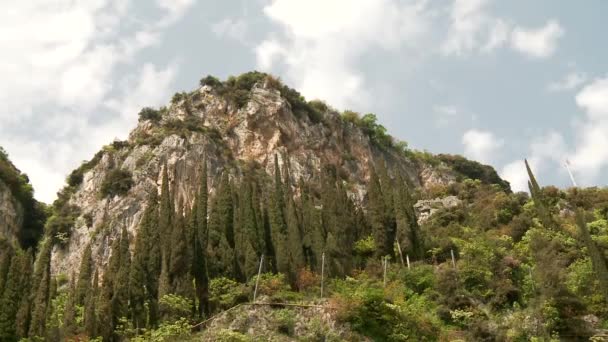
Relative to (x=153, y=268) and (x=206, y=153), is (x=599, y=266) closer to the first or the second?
(x=153, y=268)

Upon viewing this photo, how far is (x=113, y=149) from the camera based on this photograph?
205 ft

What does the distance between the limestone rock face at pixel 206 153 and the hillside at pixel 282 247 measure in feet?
0.55

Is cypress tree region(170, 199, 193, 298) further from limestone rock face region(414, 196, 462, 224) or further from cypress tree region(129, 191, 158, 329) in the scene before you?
limestone rock face region(414, 196, 462, 224)

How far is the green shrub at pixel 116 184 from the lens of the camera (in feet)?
184

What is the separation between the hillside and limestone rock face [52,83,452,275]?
0.55 ft

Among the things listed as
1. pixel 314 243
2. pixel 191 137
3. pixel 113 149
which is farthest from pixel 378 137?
pixel 314 243

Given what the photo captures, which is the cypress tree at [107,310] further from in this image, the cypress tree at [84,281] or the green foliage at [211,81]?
the green foliage at [211,81]

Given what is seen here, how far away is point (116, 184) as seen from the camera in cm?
5641

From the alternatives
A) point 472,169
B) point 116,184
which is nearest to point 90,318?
point 116,184

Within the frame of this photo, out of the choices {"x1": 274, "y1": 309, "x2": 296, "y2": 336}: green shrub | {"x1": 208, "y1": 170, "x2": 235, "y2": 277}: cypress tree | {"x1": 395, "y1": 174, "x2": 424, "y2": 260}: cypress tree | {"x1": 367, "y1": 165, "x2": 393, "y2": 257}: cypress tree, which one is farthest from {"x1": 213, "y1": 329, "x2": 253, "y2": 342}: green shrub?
{"x1": 395, "y1": 174, "x2": 424, "y2": 260}: cypress tree

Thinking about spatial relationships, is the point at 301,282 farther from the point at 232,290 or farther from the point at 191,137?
the point at 191,137

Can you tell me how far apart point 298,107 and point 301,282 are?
36711 millimetres

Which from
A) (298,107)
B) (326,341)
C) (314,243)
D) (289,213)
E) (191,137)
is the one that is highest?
(298,107)

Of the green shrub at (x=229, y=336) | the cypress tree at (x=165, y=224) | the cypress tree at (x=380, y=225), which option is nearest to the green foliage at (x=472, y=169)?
the cypress tree at (x=380, y=225)
